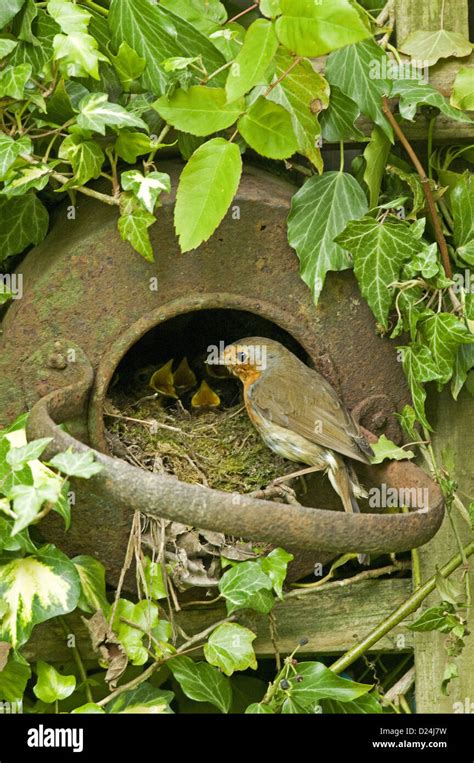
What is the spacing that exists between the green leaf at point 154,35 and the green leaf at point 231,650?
1.01 meters

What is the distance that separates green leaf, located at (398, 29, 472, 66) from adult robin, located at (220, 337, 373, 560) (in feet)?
2.07

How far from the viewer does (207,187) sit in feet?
5.62

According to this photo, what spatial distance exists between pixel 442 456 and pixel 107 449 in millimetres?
674

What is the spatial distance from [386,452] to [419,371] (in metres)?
0.17

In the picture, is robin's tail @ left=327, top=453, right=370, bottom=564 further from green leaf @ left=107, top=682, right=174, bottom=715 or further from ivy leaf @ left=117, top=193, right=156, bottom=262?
ivy leaf @ left=117, top=193, right=156, bottom=262

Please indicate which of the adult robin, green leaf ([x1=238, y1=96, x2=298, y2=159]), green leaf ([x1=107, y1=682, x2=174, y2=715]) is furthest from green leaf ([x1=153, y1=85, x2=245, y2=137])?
green leaf ([x1=107, y1=682, x2=174, y2=715])

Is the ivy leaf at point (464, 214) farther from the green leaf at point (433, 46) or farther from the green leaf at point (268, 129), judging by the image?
the green leaf at point (268, 129)

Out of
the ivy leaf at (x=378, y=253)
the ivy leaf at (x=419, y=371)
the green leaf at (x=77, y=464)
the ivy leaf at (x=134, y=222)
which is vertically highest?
the ivy leaf at (x=134, y=222)

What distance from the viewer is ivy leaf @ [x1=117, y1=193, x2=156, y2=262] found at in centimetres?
175

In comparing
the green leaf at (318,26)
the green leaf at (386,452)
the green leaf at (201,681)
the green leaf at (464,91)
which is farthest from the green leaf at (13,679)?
the green leaf at (464,91)

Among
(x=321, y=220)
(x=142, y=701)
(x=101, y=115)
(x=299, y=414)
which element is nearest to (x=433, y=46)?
(x=321, y=220)

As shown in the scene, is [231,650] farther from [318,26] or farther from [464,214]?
[318,26]

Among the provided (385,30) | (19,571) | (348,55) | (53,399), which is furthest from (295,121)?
(19,571)

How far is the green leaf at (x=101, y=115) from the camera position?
5.59ft
